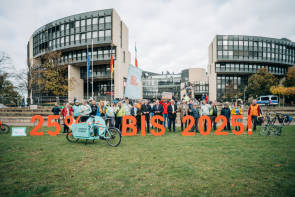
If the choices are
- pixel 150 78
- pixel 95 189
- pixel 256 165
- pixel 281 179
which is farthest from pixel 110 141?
pixel 150 78

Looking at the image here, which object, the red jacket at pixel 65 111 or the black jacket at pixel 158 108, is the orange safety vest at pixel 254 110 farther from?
the red jacket at pixel 65 111

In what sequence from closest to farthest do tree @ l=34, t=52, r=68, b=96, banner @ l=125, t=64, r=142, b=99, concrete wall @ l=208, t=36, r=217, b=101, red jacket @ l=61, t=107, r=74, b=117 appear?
banner @ l=125, t=64, r=142, b=99
red jacket @ l=61, t=107, r=74, b=117
tree @ l=34, t=52, r=68, b=96
concrete wall @ l=208, t=36, r=217, b=101

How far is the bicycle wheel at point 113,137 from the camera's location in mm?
7020

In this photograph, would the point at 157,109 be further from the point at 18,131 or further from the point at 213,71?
the point at 213,71

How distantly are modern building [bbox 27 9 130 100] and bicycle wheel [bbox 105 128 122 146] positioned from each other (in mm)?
29634

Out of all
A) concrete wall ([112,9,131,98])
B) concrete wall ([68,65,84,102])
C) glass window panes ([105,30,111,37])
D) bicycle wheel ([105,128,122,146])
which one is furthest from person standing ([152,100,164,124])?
concrete wall ([68,65,84,102])

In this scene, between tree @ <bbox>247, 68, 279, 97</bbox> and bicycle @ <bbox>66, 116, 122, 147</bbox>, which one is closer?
A: bicycle @ <bbox>66, 116, 122, 147</bbox>

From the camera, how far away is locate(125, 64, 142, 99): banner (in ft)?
29.2

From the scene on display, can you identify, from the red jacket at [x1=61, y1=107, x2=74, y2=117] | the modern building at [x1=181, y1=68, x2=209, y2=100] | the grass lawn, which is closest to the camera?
the grass lawn

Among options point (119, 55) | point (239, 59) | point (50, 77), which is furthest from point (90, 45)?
point (239, 59)

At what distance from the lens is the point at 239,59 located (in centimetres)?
4791

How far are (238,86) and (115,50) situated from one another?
36.8 metres

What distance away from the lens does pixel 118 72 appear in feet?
120

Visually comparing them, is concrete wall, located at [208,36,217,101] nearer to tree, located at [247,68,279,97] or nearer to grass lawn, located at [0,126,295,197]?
tree, located at [247,68,279,97]
